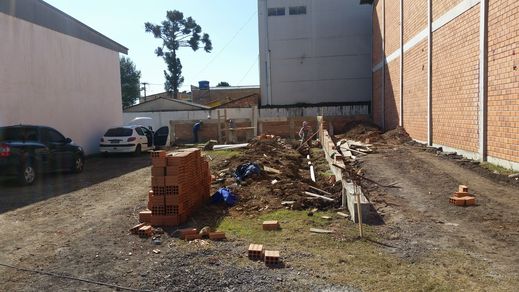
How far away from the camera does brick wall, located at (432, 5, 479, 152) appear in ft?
42.0

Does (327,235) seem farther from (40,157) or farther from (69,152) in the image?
(69,152)

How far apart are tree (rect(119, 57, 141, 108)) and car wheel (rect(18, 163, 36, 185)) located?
57.5 m

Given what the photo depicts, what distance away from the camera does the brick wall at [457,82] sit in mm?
12797

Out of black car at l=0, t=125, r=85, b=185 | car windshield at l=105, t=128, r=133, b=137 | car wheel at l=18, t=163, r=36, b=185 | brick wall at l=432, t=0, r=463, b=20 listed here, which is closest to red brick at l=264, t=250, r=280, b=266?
black car at l=0, t=125, r=85, b=185

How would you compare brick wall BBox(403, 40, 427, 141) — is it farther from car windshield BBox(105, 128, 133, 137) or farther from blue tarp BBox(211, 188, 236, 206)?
car windshield BBox(105, 128, 133, 137)

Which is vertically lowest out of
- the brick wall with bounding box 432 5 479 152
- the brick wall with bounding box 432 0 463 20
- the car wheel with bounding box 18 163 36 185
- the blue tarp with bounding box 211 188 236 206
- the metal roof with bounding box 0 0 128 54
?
the blue tarp with bounding box 211 188 236 206

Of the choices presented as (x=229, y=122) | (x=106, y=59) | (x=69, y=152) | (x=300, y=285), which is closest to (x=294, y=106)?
(x=229, y=122)

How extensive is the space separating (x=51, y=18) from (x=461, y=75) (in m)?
16.4

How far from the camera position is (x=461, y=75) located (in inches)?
539

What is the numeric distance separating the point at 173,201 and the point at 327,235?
260 cm

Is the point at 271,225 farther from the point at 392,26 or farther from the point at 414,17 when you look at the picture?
the point at 392,26

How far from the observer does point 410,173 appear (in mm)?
11727

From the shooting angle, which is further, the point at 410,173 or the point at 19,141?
the point at 19,141

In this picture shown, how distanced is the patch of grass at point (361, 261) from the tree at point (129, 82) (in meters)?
65.4
